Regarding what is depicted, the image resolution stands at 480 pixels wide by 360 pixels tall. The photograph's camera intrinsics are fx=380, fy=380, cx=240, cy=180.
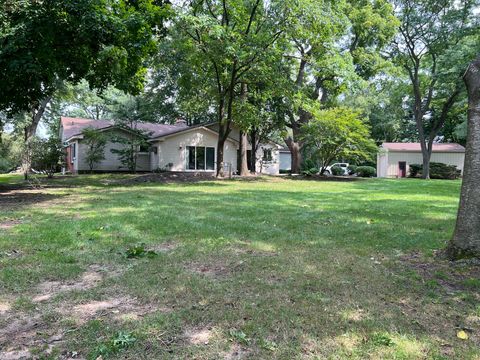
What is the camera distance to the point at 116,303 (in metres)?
3.18

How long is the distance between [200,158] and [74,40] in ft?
54.8

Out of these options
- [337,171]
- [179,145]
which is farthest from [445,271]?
[337,171]

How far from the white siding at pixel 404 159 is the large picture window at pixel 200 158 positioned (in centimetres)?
1642

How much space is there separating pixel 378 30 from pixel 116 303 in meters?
26.3

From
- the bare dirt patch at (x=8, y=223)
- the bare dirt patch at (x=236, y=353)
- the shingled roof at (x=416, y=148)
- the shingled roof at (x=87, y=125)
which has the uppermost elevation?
the shingled roof at (x=87, y=125)

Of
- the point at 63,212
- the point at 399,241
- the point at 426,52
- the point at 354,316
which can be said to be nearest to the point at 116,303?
the point at 354,316

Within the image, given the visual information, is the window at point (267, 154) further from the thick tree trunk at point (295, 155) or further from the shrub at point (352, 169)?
the shrub at point (352, 169)

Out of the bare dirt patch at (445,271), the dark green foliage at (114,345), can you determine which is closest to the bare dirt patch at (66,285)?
the dark green foliage at (114,345)

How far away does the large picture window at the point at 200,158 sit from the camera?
86.0 feet

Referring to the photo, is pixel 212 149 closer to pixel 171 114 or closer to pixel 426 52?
pixel 171 114

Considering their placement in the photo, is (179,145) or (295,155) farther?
(295,155)

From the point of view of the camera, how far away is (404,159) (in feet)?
114

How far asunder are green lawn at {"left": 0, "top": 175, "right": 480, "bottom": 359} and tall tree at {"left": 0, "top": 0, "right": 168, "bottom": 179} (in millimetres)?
5157

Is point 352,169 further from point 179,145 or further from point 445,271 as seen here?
point 445,271
